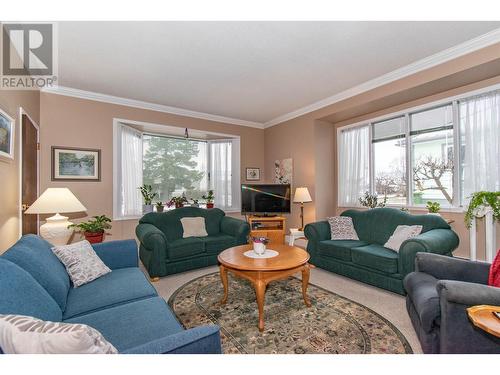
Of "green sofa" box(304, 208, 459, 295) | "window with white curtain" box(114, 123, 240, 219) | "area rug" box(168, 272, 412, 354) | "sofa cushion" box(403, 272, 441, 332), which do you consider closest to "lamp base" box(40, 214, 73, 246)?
"window with white curtain" box(114, 123, 240, 219)

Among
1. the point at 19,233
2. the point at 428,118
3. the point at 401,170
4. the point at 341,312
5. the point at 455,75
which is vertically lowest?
the point at 341,312

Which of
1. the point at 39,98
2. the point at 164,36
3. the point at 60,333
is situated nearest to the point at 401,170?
the point at 164,36

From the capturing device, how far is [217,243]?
Answer: 12.4 feet

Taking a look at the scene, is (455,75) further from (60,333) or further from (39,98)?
(39,98)

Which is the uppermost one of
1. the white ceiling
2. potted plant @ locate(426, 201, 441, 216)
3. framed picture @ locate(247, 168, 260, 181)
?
the white ceiling

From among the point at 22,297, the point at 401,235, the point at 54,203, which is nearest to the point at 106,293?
the point at 22,297

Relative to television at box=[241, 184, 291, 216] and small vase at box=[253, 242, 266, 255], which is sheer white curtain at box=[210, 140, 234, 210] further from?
small vase at box=[253, 242, 266, 255]

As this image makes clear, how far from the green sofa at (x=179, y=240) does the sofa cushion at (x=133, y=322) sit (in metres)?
1.63

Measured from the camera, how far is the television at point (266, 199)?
4.94 metres

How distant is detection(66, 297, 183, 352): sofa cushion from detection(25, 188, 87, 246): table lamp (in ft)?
5.95

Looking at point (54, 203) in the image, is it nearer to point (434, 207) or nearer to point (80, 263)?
point (80, 263)

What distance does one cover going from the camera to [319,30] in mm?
2400

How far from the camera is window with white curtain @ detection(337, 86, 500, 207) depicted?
3117mm

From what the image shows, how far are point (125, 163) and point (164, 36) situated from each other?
8.41 feet
